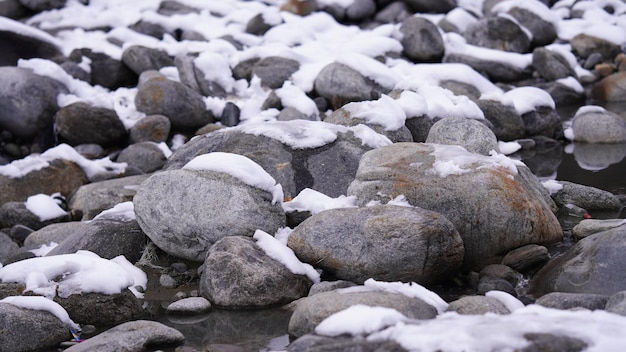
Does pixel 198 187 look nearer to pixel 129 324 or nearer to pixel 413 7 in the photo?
pixel 129 324

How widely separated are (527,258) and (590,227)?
916 millimetres

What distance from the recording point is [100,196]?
9102 mm

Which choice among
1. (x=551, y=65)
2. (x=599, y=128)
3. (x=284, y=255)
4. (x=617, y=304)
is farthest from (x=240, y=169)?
(x=551, y=65)

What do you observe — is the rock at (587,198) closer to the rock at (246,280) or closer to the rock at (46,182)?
the rock at (246,280)

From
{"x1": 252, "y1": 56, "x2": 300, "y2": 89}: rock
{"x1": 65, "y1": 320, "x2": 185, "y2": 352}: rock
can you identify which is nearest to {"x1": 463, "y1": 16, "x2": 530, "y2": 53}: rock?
{"x1": 252, "y1": 56, "x2": 300, "y2": 89}: rock

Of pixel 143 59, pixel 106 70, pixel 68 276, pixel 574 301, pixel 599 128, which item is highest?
pixel 574 301

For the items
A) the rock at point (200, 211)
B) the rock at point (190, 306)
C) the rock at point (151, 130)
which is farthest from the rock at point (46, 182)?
the rock at point (190, 306)

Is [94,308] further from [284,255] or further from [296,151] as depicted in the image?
[296,151]

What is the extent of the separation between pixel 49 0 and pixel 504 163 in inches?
590

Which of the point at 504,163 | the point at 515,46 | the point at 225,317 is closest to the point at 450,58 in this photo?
the point at 515,46

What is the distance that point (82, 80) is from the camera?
1407cm

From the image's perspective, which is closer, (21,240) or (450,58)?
(21,240)

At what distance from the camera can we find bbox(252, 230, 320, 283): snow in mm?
6207

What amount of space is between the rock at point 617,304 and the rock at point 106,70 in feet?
36.9
